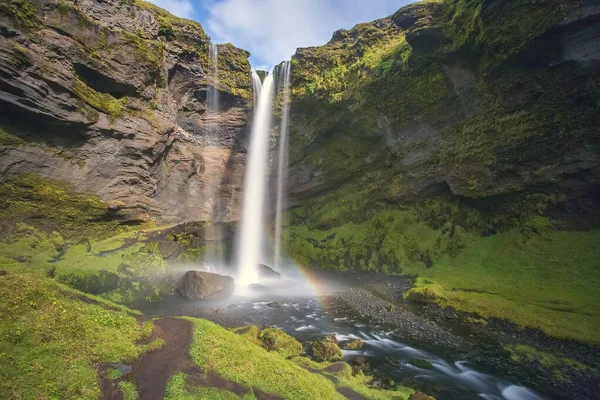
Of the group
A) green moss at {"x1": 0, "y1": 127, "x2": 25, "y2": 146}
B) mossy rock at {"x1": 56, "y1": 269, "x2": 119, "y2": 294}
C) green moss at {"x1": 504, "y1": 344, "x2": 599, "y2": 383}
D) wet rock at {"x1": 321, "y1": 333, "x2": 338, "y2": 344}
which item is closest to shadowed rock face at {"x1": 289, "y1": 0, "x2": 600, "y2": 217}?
green moss at {"x1": 504, "y1": 344, "x2": 599, "y2": 383}

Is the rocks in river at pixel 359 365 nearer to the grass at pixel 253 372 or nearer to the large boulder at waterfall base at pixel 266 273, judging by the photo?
the grass at pixel 253 372

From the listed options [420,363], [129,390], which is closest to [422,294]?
[420,363]

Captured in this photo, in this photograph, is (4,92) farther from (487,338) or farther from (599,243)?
(599,243)

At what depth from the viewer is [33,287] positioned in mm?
8914

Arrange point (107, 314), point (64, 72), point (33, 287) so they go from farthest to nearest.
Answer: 1. point (64, 72)
2. point (107, 314)
3. point (33, 287)

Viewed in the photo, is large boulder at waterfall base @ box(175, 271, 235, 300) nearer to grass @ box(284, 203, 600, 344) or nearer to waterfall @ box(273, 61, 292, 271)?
waterfall @ box(273, 61, 292, 271)

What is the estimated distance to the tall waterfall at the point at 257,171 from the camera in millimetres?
42219

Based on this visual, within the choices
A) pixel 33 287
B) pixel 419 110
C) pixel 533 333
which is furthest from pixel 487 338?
pixel 419 110

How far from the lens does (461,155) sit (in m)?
32.6

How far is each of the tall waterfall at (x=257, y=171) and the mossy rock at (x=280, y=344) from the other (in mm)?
25688

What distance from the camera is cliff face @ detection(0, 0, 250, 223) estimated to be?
24578 mm

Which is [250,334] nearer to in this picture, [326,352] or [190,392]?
[326,352]

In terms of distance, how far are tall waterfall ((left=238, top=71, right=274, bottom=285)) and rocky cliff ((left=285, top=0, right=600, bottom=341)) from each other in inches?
168

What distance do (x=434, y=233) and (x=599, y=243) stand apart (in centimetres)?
1369
